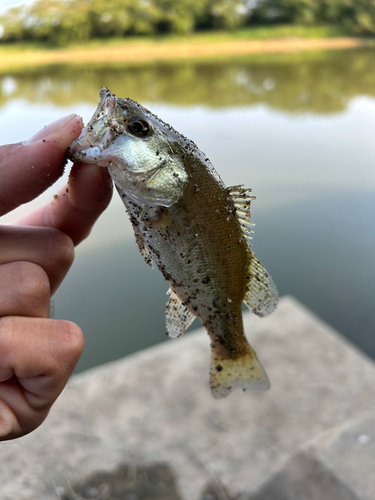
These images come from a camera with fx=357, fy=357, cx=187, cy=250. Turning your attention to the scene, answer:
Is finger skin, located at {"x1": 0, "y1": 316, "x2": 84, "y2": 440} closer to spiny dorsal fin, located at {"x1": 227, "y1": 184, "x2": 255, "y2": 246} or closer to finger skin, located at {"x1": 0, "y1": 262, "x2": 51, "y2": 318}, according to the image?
finger skin, located at {"x1": 0, "y1": 262, "x2": 51, "y2": 318}

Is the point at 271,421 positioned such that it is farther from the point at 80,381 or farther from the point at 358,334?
A: the point at 358,334

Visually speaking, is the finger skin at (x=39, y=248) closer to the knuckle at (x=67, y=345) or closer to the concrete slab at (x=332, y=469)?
the knuckle at (x=67, y=345)

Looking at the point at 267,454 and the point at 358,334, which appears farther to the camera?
the point at 358,334

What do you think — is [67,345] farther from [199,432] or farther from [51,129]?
[199,432]

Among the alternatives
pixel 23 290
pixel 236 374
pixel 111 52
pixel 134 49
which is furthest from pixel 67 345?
pixel 134 49

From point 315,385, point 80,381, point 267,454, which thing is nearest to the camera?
point 267,454

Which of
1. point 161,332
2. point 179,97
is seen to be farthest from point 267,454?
point 179,97
